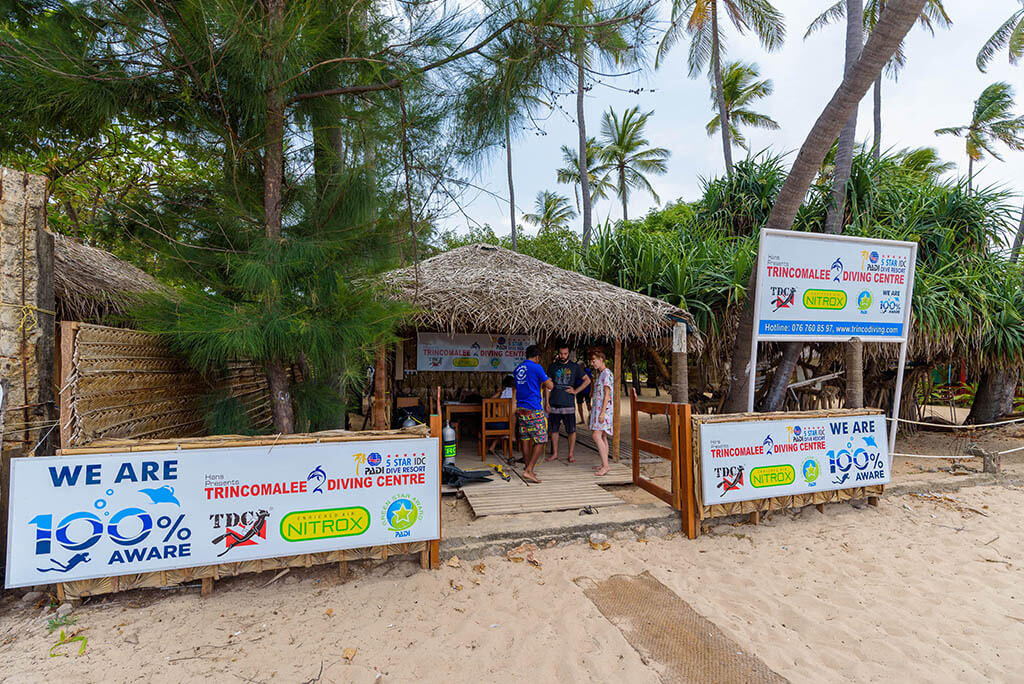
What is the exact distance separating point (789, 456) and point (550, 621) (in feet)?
10.0

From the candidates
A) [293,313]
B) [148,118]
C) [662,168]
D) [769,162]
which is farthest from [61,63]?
[662,168]

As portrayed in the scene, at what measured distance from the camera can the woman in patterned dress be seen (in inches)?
236

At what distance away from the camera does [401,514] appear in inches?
144

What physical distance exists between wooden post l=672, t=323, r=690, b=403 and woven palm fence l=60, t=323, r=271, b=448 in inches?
194

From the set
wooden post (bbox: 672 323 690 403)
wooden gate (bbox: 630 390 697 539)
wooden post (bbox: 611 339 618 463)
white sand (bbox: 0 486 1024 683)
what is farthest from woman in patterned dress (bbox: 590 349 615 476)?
white sand (bbox: 0 486 1024 683)

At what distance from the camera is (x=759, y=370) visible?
8.86 meters

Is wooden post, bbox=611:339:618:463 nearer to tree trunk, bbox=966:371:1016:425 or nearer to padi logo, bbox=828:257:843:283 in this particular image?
padi logo, bbox=828:257:843:283

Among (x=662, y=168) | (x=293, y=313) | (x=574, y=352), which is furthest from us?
(x=662, y=168)

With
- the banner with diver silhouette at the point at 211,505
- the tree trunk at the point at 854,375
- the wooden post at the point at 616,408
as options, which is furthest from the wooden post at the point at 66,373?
the tree trunk at the point at 854,375

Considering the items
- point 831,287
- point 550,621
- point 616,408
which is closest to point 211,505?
point 550,621

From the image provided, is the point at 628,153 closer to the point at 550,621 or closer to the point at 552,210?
the point at 552,210

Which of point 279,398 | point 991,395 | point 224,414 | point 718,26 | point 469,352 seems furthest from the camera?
point 718,26

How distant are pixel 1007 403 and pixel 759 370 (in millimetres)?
5602

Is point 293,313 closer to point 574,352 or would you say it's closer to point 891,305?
point 891,305
